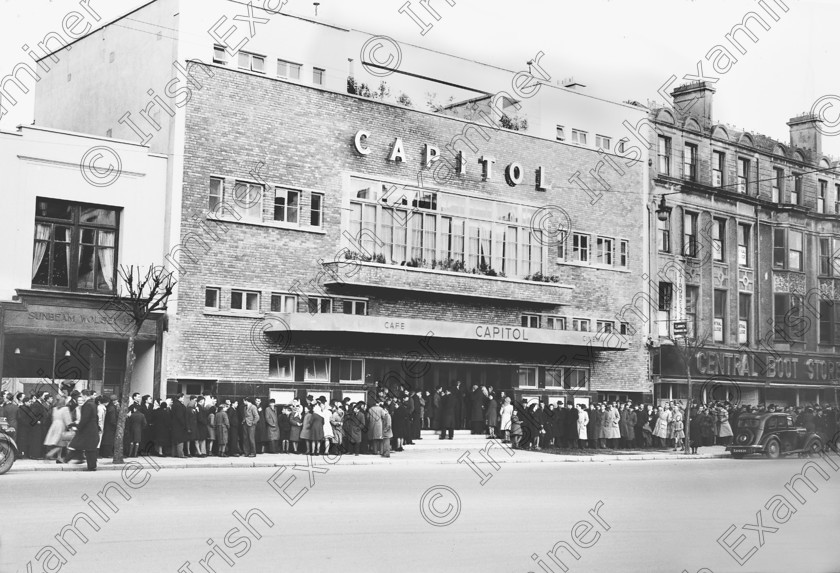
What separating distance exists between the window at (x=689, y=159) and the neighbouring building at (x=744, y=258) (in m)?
0.06

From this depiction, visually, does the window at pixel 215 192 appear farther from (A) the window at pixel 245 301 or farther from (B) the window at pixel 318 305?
(B) the window at pixel 318 305

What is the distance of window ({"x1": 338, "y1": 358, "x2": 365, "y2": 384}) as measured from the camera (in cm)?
3197

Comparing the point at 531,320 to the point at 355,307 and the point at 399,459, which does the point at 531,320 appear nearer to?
the point at 355,307

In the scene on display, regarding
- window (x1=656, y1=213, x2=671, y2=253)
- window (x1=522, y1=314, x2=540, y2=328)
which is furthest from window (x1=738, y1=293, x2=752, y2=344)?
window (x1=656, y1=213, x2=671, y2=253)

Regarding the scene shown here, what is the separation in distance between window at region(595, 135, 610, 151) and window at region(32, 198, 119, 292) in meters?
20.3

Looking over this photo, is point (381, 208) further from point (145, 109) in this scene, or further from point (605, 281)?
point (605, 281)

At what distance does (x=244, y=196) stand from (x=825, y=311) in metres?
17.8

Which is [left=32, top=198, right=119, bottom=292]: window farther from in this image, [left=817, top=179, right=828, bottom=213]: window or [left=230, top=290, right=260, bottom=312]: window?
[left=817, top=179, right=828, bottom=213]: window

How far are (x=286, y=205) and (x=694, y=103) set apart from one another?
13342 millimetres

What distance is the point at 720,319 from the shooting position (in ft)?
108

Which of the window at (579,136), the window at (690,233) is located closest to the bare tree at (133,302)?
the window at (579,136)

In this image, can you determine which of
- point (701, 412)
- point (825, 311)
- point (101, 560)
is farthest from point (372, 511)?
point (701, 412)

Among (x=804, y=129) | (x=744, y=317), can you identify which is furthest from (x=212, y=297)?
(x=804, y=129)

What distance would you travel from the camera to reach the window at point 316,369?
102 feet
